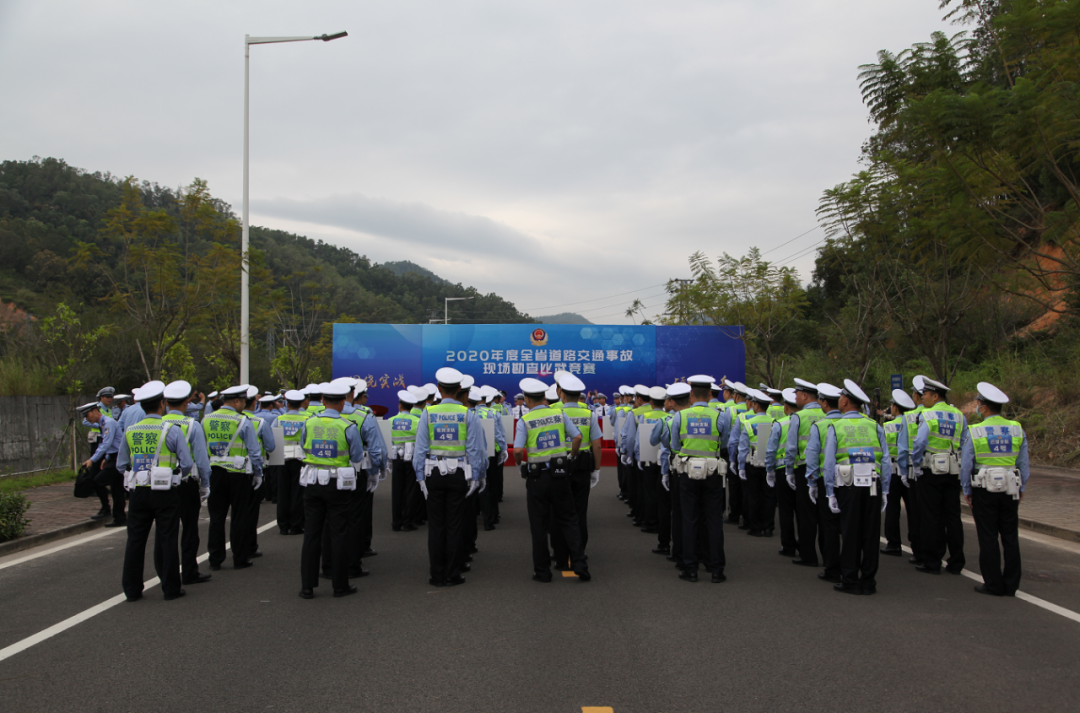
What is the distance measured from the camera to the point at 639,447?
10.1 m

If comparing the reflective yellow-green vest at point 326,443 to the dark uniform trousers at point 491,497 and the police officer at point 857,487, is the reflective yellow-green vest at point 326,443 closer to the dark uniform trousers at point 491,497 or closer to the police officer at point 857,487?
the dark uniform trousers at point 491,497

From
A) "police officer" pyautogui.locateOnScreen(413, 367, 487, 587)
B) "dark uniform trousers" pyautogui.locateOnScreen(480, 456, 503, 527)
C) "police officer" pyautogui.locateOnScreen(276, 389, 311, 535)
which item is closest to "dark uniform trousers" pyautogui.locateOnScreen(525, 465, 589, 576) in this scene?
"police officer" pyautogui.locateOnScreen(413, 367, 487, 587)

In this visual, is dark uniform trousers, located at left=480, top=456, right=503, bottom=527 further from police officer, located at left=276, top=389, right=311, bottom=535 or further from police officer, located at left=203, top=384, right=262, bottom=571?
police officer, located at left=203, top=384, right=262, bottom=571

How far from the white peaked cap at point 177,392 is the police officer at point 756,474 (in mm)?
6580

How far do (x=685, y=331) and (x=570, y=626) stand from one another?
69.8ft

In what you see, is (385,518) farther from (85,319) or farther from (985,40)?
(985,40)

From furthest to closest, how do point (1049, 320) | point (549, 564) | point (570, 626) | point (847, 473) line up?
point (1049, 320) < point (549, 564) < point (847, 473) < point (570, 626)

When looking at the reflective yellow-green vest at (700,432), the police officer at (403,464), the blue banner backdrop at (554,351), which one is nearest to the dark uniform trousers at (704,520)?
the reflective yellow-green vest at (700,432)

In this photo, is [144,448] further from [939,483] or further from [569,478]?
[939,483]

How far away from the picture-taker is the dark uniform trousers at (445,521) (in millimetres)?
7180

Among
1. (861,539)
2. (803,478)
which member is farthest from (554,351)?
(861,539)

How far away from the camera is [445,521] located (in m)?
7.25

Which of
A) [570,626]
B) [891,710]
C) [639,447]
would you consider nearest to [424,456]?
[570,626]

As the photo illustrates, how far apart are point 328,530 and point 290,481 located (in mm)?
3590
